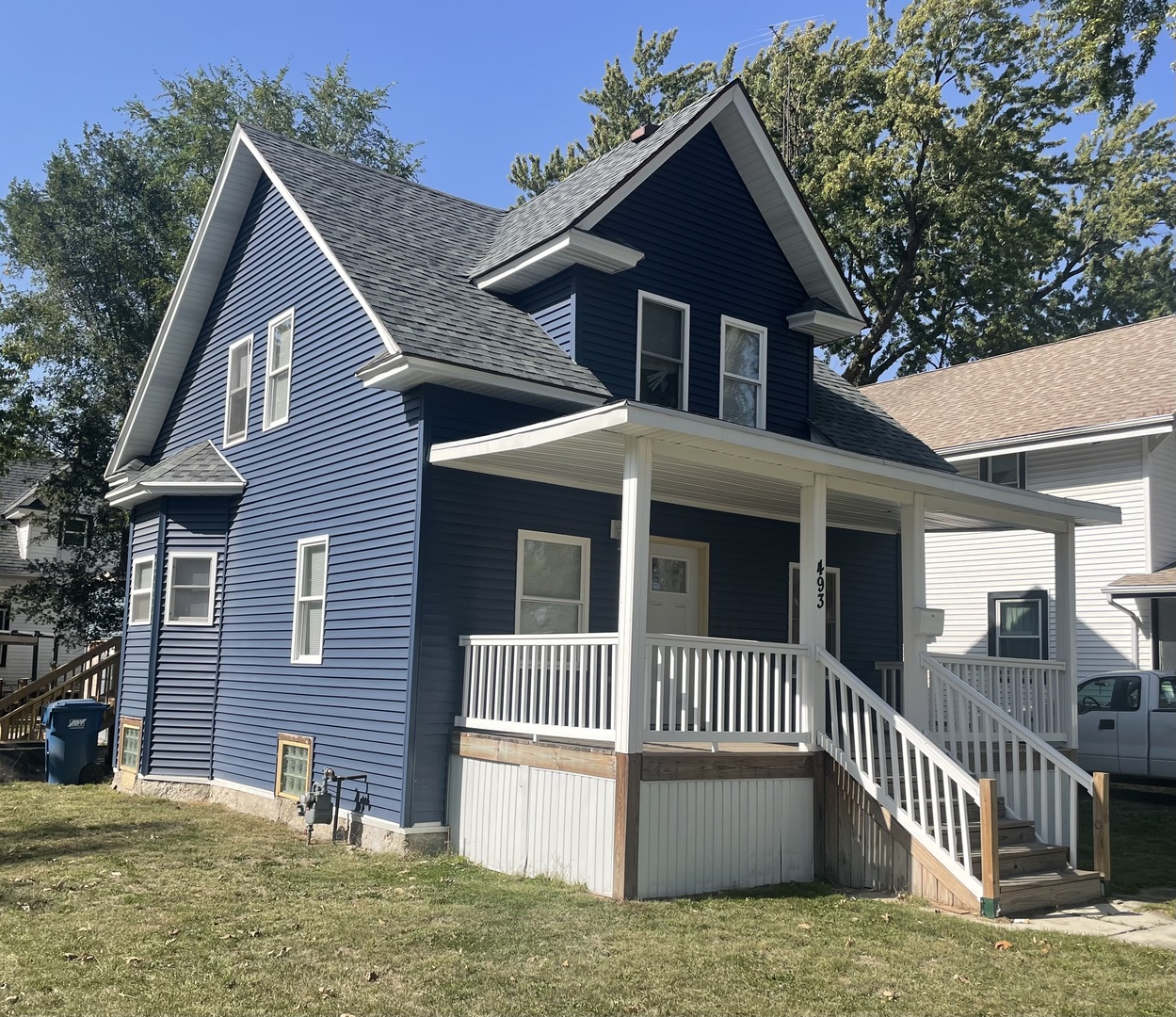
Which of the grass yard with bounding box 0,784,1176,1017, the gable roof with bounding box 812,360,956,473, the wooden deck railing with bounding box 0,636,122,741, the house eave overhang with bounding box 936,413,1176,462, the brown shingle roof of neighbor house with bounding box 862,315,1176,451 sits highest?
the brown shingle roof of neighbor house with bounding box 862,315,1176,451

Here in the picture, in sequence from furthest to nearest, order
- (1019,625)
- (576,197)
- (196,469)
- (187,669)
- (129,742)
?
(1019,625) → (129,742) → (196,469) → (187,669) → (576,197)

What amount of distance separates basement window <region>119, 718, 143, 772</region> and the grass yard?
5660 mm

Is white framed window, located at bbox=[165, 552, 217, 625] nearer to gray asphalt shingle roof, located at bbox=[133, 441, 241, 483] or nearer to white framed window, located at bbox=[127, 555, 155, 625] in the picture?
white framed window, located at bbox=[127, 555, 155, 625]

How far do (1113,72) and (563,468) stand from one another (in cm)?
981

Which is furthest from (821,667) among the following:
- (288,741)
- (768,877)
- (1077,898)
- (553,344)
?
(288,741)

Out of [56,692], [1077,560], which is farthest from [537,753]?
[1077,560]

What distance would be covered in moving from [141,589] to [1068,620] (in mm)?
12453

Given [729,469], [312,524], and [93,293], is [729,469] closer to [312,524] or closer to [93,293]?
[312,524]

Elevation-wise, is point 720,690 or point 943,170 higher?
point 943,170

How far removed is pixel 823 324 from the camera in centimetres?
1509

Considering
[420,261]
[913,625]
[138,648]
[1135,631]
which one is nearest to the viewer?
[913,625]

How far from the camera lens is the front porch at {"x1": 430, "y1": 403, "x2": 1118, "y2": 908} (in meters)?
9.16

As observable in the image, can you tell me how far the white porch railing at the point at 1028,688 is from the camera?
12352mm

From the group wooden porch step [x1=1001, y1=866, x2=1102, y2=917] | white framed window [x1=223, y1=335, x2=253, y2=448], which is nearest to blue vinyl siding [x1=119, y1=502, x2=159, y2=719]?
white framed window [x1=223, y1=335, x2=253, y2=448]
